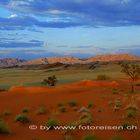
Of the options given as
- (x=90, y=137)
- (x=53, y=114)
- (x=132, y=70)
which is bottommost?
(x=53, y=114)

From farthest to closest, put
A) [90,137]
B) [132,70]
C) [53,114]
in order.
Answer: [132,70]
[53,114]
[90,137]

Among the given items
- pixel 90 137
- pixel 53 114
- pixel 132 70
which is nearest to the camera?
pixel 90 137

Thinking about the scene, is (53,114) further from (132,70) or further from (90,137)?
(132,70)

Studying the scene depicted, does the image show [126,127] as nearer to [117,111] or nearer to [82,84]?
[117,111]

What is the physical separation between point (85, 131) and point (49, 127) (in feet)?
6.10

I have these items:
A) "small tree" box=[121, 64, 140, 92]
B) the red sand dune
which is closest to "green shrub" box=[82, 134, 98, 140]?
the red sand dune

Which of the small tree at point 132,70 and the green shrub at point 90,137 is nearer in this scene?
the green shrub at point 90,137

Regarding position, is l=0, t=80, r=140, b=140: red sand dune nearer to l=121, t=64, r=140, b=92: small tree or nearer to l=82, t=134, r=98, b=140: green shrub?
l=82, t=134, r=98, b=140: green shrub

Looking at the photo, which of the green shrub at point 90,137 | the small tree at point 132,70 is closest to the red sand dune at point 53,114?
the green shrub at point 90,137

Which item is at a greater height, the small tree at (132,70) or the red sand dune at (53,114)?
the small tree at (132,70)

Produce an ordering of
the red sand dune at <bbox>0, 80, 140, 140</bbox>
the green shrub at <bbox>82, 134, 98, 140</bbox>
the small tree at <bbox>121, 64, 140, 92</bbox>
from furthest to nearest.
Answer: the small tree at <bbox>121, 64, 140, 92</bbox>
the red sand dune at <bbox>0, 80, 140, 140</bbox>
the green shrub at <bbox>82, 134, 98, 140</bbox>

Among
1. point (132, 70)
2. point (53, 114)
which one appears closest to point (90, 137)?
point (53, 114)

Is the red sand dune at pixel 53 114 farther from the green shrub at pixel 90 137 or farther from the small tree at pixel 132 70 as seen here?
the small tree at pixel 132 70

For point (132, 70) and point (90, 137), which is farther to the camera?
point (132, 70)
